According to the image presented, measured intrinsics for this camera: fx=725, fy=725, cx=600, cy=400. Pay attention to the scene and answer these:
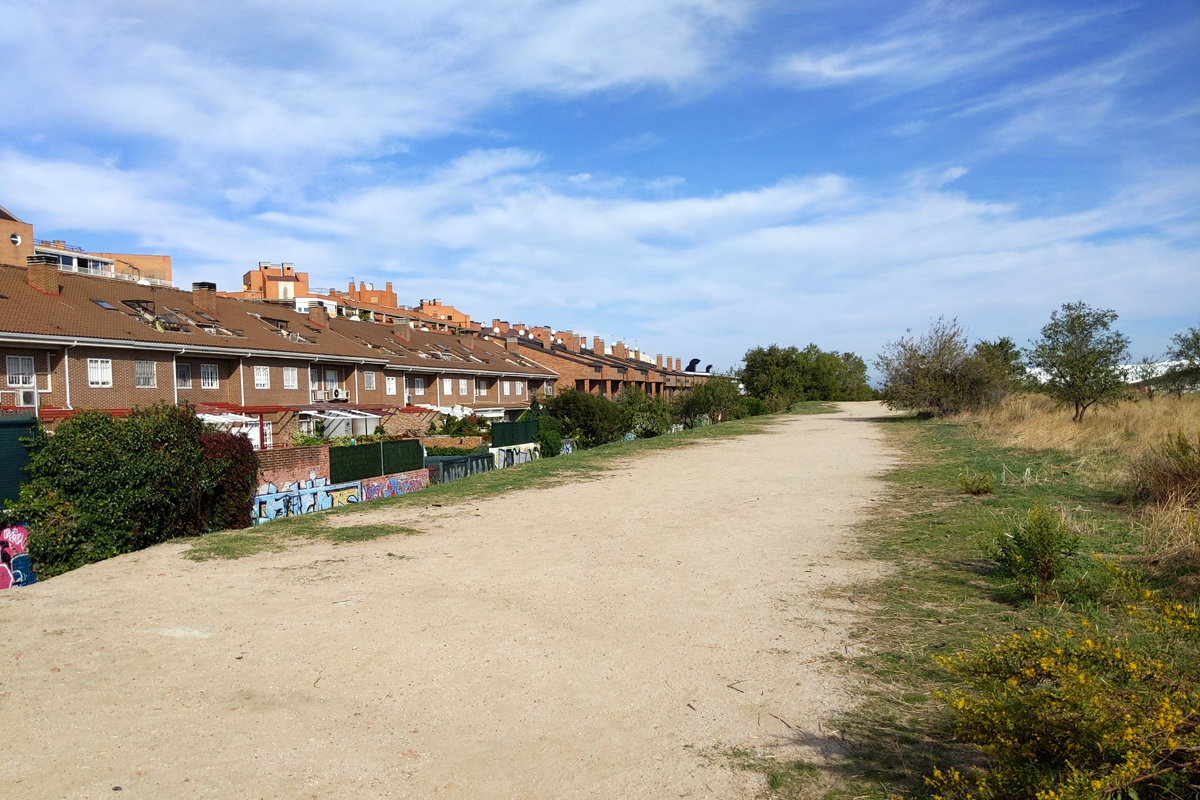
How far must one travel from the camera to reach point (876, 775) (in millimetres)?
3699

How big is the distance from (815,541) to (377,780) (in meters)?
7.10

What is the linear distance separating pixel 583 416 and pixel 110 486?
83.6 ft

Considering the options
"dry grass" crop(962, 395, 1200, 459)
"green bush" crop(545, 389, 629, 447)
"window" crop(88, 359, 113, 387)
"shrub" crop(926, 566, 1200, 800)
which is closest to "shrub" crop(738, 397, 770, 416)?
"green bush" crop(545, 389, 629, 447)

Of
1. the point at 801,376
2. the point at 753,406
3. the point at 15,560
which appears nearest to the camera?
the point at 15,560

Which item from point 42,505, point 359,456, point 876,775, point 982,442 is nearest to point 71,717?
point 876,775

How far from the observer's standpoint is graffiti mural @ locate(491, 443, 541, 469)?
27.1 meters

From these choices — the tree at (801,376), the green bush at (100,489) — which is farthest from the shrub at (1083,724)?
the tree at (801,376)

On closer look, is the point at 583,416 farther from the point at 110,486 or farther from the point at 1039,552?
the point at 1039,552

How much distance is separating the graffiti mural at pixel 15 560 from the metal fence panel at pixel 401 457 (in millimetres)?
11844

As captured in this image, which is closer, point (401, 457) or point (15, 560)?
point (15, 560)

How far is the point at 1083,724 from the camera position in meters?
2.90

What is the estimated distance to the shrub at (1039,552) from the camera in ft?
21.0

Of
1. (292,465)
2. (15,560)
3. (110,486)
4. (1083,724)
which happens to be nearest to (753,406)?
(292,465)

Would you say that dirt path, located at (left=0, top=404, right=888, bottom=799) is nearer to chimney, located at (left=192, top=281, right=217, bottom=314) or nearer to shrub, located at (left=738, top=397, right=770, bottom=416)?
chimney, located at (left=192, top=281, right=217, bottom=314)
